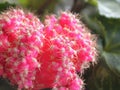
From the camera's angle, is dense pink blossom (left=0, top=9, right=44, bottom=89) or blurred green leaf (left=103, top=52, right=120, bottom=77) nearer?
dense pink blossom (left=0, top=9, right=44, bottom=89)

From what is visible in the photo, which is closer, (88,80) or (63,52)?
(63,52)

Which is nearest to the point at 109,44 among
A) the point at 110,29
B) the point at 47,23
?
the point at 110,29

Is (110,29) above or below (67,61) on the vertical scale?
above

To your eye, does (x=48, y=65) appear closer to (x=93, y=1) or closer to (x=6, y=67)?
(x=6, y=67)

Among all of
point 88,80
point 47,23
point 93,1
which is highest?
point 93,1

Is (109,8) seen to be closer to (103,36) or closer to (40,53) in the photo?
(103,36)

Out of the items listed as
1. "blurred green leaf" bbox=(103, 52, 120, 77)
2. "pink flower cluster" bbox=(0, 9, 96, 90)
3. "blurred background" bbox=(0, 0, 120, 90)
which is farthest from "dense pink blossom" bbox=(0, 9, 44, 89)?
"blurred green leaf" bbox=(103, 52, 120, 77)

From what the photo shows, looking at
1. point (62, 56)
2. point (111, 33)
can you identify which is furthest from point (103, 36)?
point (62, 56)

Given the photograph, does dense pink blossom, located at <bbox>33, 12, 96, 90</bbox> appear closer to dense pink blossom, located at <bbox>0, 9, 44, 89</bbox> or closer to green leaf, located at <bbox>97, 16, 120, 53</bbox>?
dense pink blossom, located at <bbox>0, 9, 44, 89</bbox>
